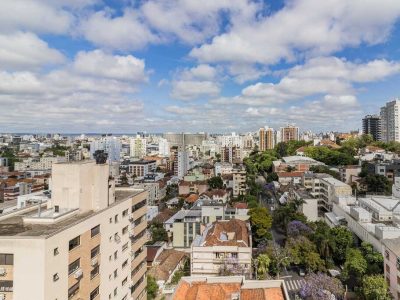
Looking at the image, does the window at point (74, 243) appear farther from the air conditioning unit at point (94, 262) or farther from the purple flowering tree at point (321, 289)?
the purple flowering tree at point (321, 289)

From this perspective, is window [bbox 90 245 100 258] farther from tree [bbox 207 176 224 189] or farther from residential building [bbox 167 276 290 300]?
tree [bbox 207 176 224 189]

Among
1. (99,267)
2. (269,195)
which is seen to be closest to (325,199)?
(269,195)

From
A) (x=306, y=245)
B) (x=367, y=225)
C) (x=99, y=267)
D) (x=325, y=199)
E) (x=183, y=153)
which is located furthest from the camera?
(x=183, y=153)

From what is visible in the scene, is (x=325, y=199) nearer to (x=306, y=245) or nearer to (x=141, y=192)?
(x=306, y=245)

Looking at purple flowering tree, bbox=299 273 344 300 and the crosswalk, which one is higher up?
purple flowering tree, bbox=299 273 344 300

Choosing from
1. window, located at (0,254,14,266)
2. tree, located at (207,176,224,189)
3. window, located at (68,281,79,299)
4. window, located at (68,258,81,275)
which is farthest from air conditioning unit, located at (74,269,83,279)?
tree, located at (207,176,224,189)

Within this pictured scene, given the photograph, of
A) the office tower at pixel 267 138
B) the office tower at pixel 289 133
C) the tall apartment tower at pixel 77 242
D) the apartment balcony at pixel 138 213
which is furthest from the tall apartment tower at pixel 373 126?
the tall apartment tower at pixel 77 242
